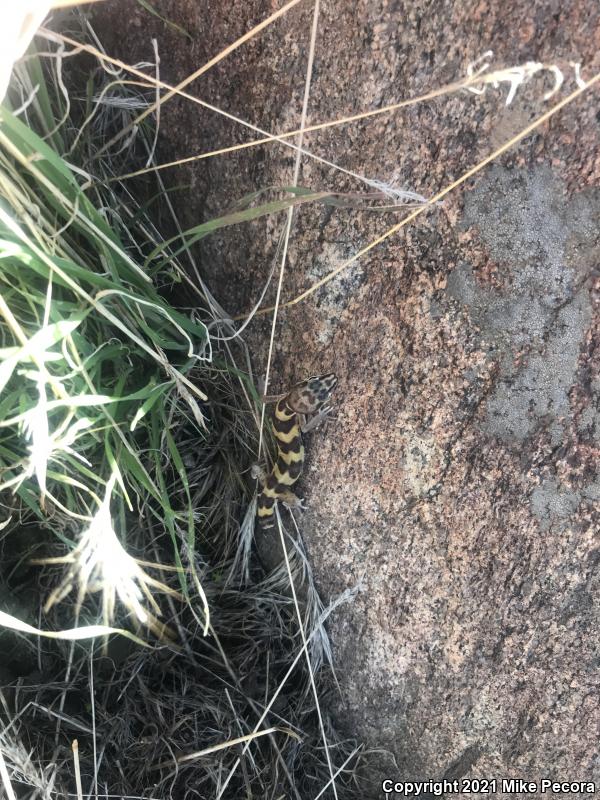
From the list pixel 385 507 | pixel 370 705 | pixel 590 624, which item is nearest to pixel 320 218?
pixel 385 507

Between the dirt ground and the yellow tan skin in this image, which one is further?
the yellow tan skin

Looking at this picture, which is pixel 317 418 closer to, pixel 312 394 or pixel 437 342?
pixel 312 394

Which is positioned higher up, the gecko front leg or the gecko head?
the gecko head

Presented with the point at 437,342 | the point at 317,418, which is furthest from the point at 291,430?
the point at 437,342

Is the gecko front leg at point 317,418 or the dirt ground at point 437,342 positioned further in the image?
the gecko front leg at point 317,418

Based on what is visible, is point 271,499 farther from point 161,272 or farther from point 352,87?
point 352,87

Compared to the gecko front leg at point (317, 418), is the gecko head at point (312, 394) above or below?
above
